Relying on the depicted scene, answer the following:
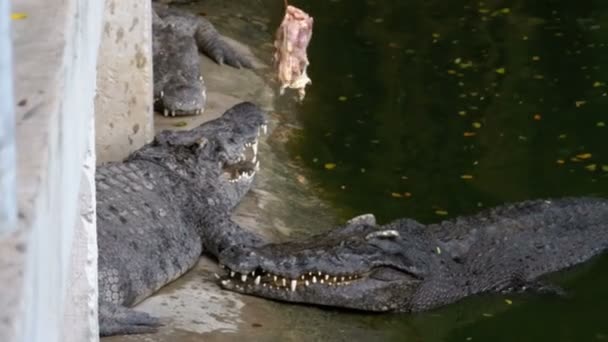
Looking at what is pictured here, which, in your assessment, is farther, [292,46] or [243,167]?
[243,167]

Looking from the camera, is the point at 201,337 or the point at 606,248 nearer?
the point at 201,337

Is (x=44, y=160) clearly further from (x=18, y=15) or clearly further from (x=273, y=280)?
(x=273, y=280)

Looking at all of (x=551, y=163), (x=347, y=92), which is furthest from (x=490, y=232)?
(x=347, y=92)

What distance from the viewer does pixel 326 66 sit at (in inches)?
405

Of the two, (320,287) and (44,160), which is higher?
(44,160)

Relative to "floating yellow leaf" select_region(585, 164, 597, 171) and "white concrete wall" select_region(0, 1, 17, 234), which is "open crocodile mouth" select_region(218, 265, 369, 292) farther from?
"white concrete wall" select_region(0, 1, 17, 234)

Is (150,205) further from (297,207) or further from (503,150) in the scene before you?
(503,150)

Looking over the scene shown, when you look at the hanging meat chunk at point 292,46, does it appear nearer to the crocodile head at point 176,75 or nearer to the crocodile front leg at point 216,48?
the crocodile head at point 176,75

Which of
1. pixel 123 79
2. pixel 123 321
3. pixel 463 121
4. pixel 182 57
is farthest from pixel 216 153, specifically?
pixel 463 121

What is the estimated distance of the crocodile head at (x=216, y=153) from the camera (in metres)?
7.35

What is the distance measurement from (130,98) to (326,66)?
3107 millimetres

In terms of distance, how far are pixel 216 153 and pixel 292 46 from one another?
3.32 ft

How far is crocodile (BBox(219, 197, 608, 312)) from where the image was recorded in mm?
6562

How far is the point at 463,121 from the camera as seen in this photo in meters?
9.32
